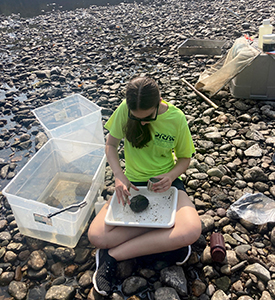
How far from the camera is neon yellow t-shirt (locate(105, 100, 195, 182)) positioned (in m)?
2.37

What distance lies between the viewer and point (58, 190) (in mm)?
3023

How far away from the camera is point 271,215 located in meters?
2.53

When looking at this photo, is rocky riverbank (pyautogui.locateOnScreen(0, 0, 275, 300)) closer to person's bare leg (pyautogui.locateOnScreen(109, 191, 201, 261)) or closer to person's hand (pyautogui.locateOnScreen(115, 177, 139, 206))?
person's bare leg (pyautogui.locateOnScreen(109, 191, 201, 261))

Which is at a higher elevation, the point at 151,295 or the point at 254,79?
the point at 254,79

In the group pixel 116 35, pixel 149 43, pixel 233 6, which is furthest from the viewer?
pixel 233 6

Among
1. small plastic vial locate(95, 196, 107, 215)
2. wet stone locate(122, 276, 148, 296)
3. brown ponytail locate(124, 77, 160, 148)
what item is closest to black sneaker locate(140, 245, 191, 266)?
wet stone locate(122, 276, 148, 296)

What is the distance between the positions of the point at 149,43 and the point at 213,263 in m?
6.54

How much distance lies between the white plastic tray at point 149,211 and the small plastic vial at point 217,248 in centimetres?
41

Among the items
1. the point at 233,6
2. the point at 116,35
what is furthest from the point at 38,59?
the point at 233,6

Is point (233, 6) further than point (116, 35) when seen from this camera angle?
Yes

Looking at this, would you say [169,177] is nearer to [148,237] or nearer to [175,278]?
[148,237]

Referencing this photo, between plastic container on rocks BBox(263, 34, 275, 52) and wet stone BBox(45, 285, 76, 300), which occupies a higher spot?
plastic container on rocks BBox(263, 34, 275, 52)

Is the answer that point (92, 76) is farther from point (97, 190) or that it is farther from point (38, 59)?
point (97, 190)

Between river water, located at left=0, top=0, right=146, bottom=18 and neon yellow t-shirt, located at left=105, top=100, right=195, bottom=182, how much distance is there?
12447 millimetres
